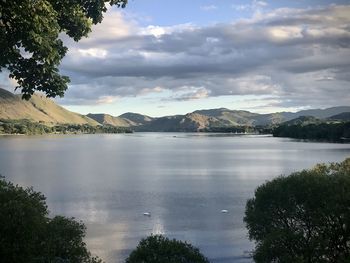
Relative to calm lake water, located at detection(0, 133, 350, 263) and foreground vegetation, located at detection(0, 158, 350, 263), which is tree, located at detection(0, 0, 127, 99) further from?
calm lake water, located at detection(0, 133, 350, 263)

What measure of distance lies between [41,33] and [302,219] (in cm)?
3295

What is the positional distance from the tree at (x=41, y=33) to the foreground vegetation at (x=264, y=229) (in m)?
9.94

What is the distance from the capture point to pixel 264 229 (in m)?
44.8

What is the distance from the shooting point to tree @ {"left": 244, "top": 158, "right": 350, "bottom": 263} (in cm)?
3916

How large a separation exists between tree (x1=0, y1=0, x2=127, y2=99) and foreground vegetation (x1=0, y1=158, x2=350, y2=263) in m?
9.94

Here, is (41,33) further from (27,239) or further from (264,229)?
(264,229)

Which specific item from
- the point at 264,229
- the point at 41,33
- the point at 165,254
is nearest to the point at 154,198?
Answer: the point at 264,229

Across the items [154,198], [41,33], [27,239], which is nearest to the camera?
[41,33]

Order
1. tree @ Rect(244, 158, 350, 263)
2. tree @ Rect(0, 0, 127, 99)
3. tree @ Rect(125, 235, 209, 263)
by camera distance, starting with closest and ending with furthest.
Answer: tree @ Rect(0, 0, 127, 99), tree @ Rect(125, 235, 209, 263), tree @ Rect(244, 158, 350, 263)

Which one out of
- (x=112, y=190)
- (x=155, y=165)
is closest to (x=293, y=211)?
(x=112, y=190)

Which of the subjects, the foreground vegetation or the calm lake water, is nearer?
the foreground vegetation

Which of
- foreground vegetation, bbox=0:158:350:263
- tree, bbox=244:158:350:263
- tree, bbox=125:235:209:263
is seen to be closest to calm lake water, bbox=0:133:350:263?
tree, bbox=244:158:350:263

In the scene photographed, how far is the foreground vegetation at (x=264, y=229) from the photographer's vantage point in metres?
27.3

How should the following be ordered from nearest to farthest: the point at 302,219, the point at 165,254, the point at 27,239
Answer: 1. the point at 27,239
2. the point at 165,254
3. the point at 302,219
